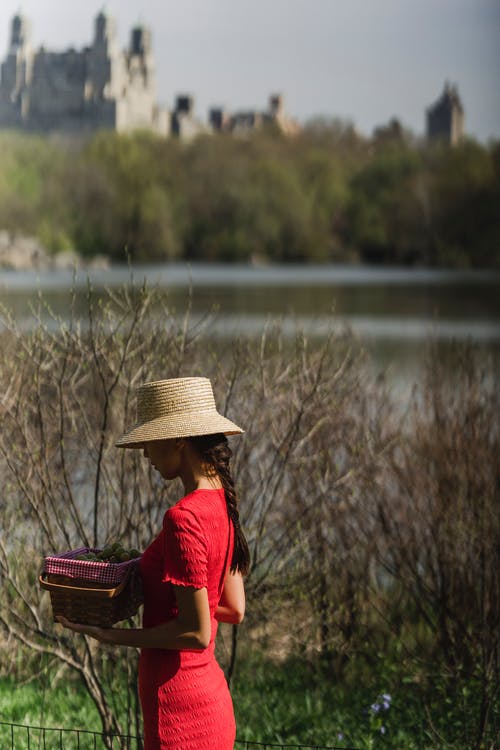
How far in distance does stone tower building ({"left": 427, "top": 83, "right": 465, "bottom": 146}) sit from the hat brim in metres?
10.7

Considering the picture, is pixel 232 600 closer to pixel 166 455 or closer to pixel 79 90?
pixel 166 455

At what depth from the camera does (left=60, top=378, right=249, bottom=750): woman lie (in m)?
2.24

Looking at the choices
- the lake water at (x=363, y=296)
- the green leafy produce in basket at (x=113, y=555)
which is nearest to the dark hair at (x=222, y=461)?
the green leafy produce in basket at (x=113, y=555)

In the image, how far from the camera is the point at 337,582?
6062 mm

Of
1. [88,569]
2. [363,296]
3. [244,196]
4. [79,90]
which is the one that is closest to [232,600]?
[88,569]

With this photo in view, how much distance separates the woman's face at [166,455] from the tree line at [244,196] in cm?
732

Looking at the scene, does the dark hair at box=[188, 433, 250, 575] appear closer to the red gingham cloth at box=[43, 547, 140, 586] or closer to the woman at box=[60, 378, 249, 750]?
the woman at box=[60, 378, 249, 750]

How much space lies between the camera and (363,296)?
645 inches

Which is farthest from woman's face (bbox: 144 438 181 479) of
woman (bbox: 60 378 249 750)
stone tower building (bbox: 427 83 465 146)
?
stone tower building (bbox: 427 83 465 146)

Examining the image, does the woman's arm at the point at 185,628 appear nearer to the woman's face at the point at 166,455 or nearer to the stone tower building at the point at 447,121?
the woman's face at the point at 166,455

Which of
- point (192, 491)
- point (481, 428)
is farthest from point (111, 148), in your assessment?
point (192, 491)

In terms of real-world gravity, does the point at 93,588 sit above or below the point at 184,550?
below

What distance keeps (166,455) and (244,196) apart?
852 centimetres

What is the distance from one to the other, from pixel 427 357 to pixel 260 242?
5.08 m
